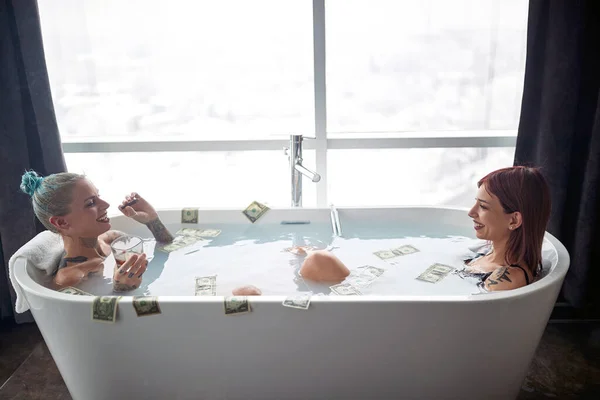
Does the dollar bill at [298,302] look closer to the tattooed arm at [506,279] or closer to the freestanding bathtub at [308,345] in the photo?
the freestanding bathtub at [308,345]

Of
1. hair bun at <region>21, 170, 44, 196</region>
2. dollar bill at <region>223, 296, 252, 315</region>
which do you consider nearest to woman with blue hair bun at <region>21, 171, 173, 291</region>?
hair bun at <region>21, 170, 44, 196</region>

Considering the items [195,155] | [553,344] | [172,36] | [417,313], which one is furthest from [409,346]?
[172,36]

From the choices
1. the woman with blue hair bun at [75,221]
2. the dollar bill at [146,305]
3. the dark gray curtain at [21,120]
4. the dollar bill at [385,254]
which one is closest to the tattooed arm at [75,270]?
the woman with blue hair bun at [75,221]

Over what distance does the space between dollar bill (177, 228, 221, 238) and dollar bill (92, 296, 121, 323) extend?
31.9 inches

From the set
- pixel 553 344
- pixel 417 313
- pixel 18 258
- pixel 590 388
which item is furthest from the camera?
pixel 553 344

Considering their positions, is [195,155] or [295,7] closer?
[295,7]

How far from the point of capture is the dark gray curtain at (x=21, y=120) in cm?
217

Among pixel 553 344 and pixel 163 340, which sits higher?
pixel 163 340

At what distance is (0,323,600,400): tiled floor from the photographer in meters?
1.93

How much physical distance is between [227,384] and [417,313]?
0.62 metres

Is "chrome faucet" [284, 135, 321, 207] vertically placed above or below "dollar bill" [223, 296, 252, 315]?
above

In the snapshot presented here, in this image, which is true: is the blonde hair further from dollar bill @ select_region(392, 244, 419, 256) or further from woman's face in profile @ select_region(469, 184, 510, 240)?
woman's face in profile @ select_region(469, 184, 510, 240)

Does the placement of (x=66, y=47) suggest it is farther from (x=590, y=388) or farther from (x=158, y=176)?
(x=590, y=388)

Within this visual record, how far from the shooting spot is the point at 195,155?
8.79 ft
